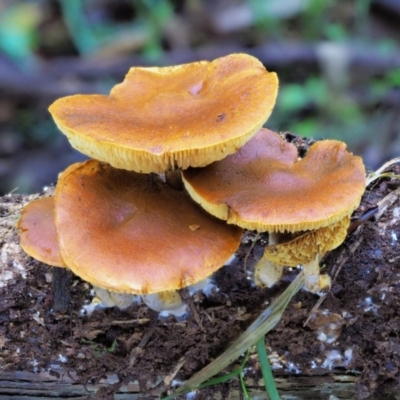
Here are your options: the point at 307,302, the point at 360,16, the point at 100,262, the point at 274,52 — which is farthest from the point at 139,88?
the point at 360,16

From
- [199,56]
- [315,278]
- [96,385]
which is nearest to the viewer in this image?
[315,278]

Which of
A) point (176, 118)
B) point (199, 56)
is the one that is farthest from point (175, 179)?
point (199, 56)

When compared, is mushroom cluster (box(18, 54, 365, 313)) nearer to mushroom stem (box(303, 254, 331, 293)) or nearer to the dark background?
mushroom stem (box(303, 254, 331, 293))

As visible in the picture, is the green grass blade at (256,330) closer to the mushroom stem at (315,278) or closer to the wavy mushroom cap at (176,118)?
the mushroom stem at (315,278)

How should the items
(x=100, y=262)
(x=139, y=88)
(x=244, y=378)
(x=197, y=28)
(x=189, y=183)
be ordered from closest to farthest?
(x=100, y=262) → (x=189, y=183) → (x=139, y=88) → (x=244, y=378) → (x=197, y=28)

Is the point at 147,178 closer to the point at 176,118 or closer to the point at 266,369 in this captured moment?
the point at 176,118

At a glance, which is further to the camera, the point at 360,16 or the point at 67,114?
the point at 360,16

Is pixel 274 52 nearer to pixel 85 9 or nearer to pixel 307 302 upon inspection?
pixel 85 9

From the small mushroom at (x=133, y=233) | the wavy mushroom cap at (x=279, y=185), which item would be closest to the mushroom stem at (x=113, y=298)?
the small mushroom at (x=133, y=233)
